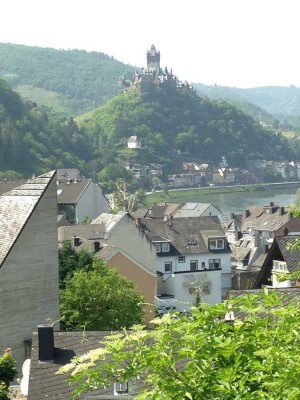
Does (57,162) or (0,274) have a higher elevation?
(57,162)

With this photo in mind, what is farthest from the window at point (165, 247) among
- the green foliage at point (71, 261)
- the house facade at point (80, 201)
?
the house facade at point (80, 201)

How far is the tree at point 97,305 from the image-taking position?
27.2m

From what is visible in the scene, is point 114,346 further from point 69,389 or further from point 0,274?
point 0,274

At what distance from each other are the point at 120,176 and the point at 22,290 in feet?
545

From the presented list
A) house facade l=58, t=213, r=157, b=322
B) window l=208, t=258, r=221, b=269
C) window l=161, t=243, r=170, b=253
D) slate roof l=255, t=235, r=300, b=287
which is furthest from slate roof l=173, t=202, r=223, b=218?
slate roof l=255, t=235, r=300, b=287

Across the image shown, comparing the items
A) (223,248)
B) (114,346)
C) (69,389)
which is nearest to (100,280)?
(69,389)

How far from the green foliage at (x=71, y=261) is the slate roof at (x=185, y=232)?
18.9 meters

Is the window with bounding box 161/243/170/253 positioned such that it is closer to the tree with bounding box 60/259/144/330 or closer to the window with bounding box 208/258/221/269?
the window with bounding box 208/258/221/269

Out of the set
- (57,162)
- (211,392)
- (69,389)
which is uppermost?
(57,162)

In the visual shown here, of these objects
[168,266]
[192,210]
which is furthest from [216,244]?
[192,210]

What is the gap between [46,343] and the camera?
50.0ft

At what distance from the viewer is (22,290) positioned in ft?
80.0

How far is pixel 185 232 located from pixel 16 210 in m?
31.4

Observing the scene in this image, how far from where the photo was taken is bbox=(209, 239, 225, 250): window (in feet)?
180
